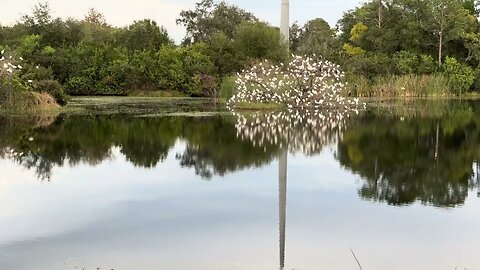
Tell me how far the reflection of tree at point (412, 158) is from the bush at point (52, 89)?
1123 centimetres

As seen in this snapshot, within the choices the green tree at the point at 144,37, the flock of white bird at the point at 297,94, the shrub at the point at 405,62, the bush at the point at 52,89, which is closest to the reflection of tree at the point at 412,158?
the flock of white bird at the point at 297,94

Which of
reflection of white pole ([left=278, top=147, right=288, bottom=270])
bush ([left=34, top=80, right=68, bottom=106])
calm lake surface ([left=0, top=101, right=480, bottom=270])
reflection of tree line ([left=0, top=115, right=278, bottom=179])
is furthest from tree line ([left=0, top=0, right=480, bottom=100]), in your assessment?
reflection of white pole ([left=278, top=147, right=288, bottom=270])

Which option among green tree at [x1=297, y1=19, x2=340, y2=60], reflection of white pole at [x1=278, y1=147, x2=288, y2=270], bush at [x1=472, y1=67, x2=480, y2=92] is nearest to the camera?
reflection of white pole at [x1=278, y1=147, x2=288, y2=270]

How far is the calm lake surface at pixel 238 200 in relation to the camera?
5.77 meters

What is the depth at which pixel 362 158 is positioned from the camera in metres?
11.9

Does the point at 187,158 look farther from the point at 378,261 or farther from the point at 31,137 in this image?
the point at 378,261

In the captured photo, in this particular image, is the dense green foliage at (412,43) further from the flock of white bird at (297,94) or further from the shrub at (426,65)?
the flock of white bird at (297,94)

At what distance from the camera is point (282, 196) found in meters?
8.45

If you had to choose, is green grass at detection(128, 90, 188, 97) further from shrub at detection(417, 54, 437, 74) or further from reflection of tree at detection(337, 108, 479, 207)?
reflection of tree at detection(337, 108, 479, 207)

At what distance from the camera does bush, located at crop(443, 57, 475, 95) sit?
140 ft

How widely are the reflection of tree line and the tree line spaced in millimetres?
8999

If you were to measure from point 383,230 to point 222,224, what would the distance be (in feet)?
5.21

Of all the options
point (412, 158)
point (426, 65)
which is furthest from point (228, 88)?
point (426, 65)

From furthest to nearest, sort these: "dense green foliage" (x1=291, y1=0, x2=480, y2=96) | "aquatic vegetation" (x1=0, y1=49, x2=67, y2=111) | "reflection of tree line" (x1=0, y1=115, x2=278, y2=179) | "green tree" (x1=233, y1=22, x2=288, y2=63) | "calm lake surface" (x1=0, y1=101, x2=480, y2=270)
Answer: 1. "dense green foliage" (x1=291, y1=0, x2=480, y2=96)
2. "green tree" (x1=233, y1=22, x2=288, y2=63)
3. "aquatic vegetation" (x1=0, y1=49, x2=67, y2=111)
4. "reflection of tree line" (x1=0, y1=115, x2=278, y2=179)
5. "calm lake surface" (x1=0, y1=101, x2=480, y2=270)
